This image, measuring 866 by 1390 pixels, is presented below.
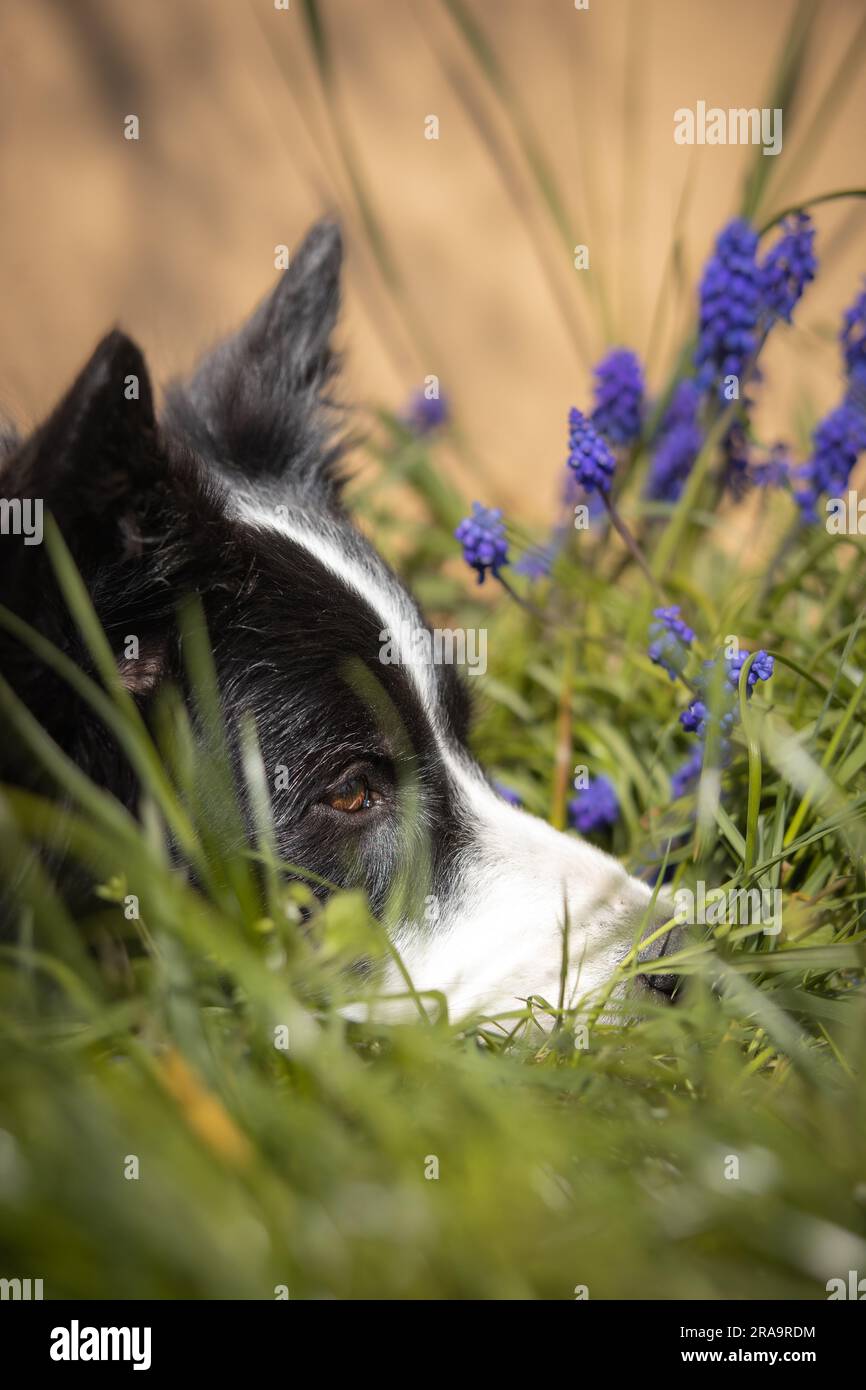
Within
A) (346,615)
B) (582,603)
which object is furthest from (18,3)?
(346,615)

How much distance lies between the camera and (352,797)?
204cm

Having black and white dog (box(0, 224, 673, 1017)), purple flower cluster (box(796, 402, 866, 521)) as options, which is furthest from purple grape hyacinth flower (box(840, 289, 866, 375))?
black and white dog (box(0, 224, 673, 1017))

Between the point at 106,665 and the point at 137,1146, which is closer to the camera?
the point at 137,1146

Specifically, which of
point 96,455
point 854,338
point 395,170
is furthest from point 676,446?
point 395,170

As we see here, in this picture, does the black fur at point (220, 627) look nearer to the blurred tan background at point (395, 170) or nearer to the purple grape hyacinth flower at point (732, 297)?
the purple grape hyacinth flower at point (732, 297)

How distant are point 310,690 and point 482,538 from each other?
0.62 meters

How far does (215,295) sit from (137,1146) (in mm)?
5250

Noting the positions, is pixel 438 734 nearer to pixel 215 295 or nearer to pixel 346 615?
pixel 346 615

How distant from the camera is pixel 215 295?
18.7 ft

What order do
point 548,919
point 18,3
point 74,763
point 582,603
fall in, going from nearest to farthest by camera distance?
point 74,763 → point 548,919 → point 582,603 → point 18,3

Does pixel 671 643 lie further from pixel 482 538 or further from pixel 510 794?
pixel 510 794

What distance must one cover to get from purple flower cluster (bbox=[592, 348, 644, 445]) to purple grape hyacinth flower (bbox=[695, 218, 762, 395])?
24 cm

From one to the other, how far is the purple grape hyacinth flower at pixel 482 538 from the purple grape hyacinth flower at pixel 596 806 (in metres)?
0.63

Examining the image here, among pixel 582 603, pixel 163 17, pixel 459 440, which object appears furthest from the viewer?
pixel 163 17
